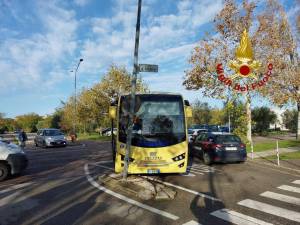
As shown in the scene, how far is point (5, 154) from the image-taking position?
1102cm

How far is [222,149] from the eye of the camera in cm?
1414

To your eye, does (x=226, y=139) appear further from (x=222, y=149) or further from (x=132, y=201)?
(x=132, y=201)

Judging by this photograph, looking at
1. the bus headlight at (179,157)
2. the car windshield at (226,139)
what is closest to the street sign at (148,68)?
the bus headlight at (179,157)

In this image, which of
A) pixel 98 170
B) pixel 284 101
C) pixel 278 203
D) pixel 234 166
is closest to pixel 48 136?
pixel 98 170

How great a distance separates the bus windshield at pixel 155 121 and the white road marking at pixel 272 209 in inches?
132

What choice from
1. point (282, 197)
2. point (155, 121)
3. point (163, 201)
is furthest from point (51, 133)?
point (282, 197)

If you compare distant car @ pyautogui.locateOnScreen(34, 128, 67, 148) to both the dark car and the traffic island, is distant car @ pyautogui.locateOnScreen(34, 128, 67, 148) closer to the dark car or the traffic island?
the dark car

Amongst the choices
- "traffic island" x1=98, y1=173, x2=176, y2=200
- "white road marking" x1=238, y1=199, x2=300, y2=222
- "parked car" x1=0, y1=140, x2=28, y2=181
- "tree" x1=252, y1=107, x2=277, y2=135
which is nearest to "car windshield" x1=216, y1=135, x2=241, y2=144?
"traffic island" x1=98, y1=173, x2=176, y2=200

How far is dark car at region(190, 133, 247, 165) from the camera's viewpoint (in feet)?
46.3

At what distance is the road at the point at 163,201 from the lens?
Result: 20.7 feet

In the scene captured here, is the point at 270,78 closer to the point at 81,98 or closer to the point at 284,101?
the point at 284,101

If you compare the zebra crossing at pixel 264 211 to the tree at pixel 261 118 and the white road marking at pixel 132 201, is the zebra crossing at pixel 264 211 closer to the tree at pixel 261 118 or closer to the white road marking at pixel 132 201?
the white road marking at pixel 132 201

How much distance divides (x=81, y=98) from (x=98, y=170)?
42.9 metres

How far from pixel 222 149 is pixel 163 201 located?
716cm
